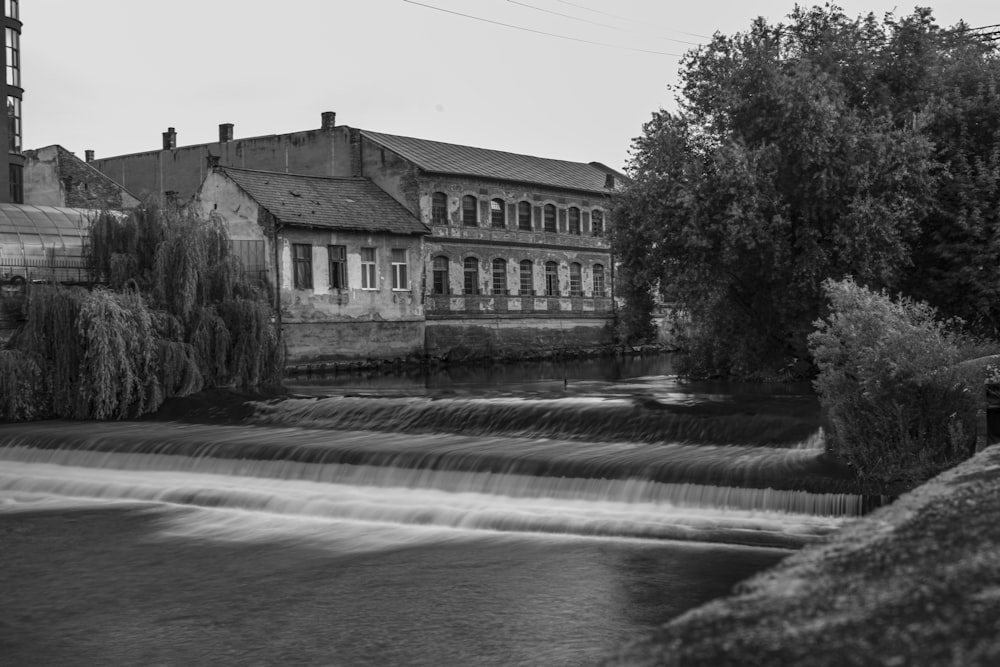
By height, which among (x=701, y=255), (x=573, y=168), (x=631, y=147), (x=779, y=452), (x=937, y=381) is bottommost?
(x=779, y=452)

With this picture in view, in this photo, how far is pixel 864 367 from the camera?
1195cm

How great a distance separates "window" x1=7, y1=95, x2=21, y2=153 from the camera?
43.4 meters

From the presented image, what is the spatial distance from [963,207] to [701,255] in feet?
17.1

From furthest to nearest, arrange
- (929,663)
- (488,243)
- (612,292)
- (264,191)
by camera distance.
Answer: (612,292)
(488,243)
(264,191)
(929,663)

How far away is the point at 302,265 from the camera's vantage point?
36656 millimetres

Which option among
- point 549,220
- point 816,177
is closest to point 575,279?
point 549,220

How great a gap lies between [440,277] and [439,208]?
287 centimetres

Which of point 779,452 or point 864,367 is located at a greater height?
point 864,367

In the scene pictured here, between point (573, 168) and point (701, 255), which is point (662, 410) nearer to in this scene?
point (701, 255)

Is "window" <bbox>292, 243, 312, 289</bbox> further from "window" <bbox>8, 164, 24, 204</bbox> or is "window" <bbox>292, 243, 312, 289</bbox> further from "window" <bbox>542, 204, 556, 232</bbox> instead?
"window" <bbox>8, 164, 24, 204</bbox>

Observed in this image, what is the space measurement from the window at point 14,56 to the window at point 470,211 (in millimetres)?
19793

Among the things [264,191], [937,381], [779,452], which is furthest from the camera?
[264,191]

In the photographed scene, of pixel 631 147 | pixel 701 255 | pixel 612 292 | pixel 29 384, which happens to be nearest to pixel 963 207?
pixel 701 255

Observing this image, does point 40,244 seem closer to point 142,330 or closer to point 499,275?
point 142,330
